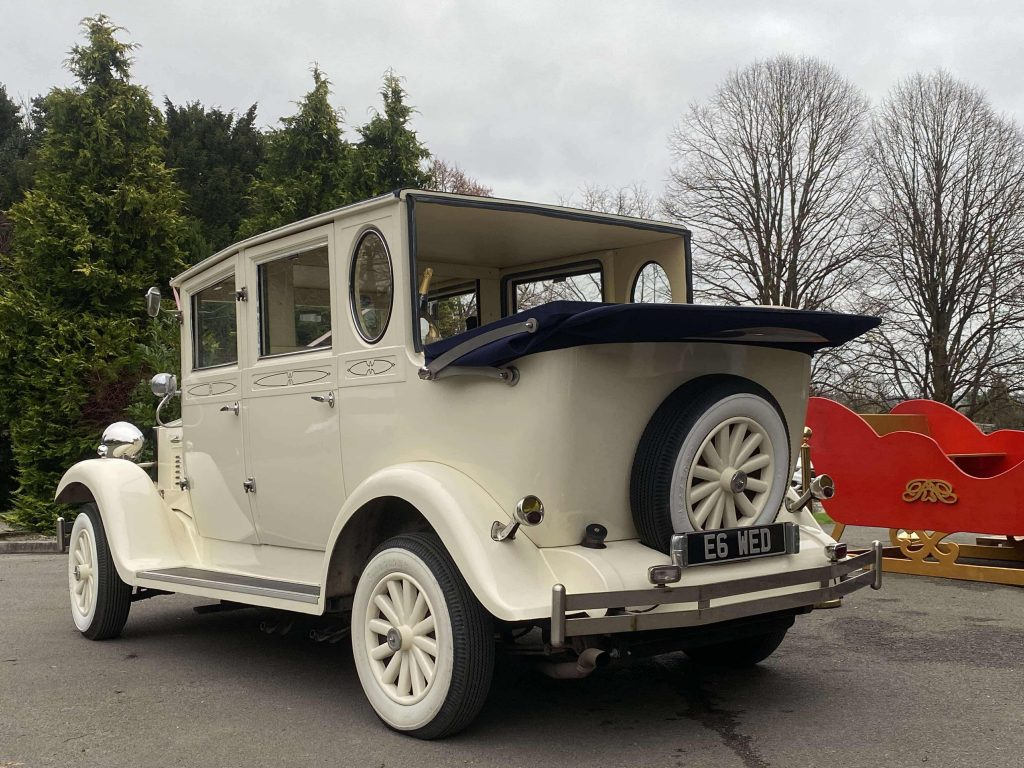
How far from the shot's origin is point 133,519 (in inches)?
243

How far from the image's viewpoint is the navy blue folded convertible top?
3.75m

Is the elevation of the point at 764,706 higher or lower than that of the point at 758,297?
lower

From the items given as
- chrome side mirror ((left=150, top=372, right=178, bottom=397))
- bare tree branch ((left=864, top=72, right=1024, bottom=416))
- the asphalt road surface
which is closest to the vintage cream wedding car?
the asphalt road surface

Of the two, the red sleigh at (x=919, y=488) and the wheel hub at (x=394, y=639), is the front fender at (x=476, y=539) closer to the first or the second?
the wheel hub at (x=394, y=639)

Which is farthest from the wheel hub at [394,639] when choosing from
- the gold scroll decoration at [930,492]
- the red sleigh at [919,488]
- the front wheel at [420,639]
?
the gold scroll decoration at [930,492]

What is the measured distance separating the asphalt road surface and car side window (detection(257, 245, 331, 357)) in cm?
177

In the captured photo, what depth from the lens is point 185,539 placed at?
625cm

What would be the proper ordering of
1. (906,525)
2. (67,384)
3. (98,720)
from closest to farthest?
(98,720) < (906,525) < (67,384)

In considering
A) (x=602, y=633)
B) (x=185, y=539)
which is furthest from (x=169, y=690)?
(x=602, y=633)

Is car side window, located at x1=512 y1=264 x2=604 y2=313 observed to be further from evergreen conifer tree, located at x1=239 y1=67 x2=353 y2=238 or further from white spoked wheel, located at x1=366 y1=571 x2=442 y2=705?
evergreen conifer tree, located at x1=239 y1=67 x2=353 y2=238

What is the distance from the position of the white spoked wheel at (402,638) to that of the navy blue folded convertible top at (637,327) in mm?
975

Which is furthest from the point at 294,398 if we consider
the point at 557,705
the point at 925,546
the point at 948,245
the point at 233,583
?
the point at 948,245

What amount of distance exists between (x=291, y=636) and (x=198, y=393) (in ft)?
5.60

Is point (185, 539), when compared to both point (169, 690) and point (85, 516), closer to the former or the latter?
point (85, 516)
